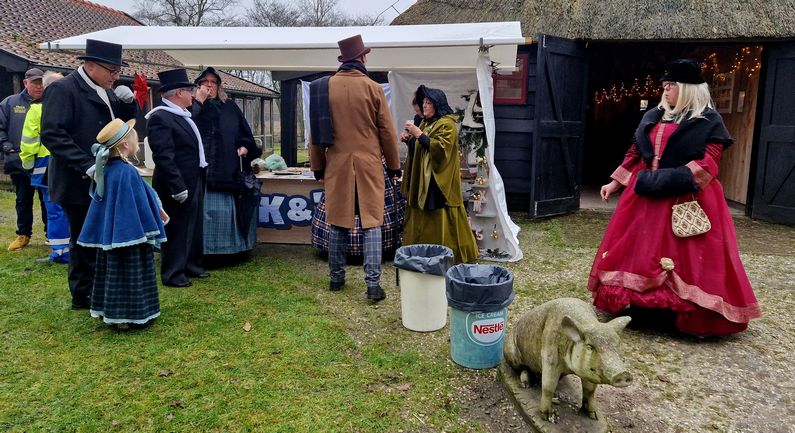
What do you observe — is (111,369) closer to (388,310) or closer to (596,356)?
(388,310)

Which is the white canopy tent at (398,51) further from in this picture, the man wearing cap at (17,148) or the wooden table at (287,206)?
the wooden table at (287,206)

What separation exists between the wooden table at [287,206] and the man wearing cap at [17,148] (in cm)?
209

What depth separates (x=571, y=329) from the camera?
218cm

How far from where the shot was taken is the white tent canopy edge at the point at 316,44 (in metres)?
4.80

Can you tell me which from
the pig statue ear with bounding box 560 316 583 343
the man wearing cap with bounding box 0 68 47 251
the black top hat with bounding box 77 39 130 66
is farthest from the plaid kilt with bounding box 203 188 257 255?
the pig statue ear with bounding box 560 316 583 343

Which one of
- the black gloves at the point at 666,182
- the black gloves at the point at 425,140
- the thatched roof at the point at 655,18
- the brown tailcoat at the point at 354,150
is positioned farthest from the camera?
the thatched roof at the point at 655,18

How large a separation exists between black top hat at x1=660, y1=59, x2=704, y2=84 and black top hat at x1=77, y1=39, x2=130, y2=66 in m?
3.57

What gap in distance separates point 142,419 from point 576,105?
6.60 m

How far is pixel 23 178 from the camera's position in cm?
548

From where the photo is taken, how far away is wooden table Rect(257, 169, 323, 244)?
5508 mm

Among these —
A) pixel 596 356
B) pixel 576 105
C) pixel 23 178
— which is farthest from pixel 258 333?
pixel 576 105

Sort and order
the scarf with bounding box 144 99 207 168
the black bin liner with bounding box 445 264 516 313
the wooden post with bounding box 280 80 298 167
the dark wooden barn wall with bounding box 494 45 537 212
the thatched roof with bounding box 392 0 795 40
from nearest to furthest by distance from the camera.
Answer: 1. the black bin liner with bounding box 445 264 516 313
2. the scarf with bounding box 144 99 207 168
3. the thatched roof with bounding box 392 0 795 40
4. the dark wooden barn wall with bounding box 494 45 537 212
5. the wooden post with bounding box 280 80 298 167

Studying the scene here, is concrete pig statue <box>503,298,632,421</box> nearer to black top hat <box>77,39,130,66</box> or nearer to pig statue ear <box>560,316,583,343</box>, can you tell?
pig statue ear <box>560,316,583,343</box>

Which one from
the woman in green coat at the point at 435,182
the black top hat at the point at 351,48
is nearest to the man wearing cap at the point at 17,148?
the black top hat at the point at 351,48
